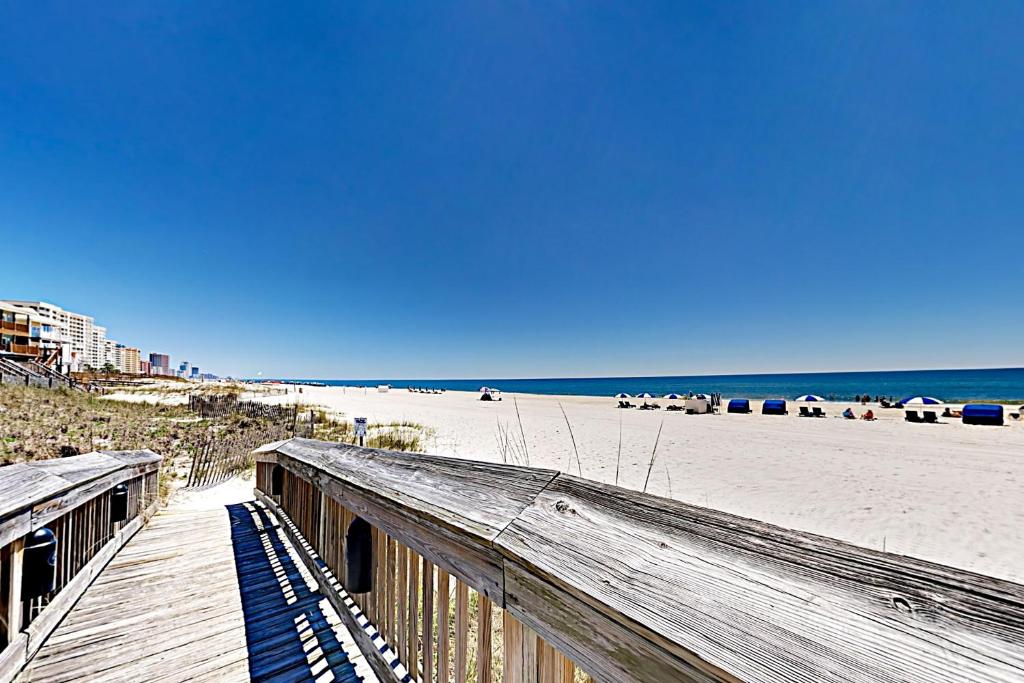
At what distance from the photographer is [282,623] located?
2.61 metres

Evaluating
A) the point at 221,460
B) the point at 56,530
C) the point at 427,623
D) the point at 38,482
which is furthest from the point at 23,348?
the point at 427,623

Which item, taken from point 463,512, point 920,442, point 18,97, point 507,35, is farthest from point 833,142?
point 18,97

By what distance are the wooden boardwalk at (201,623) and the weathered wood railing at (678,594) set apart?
1580mm

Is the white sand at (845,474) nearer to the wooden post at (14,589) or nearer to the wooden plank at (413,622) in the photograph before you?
the wooden plank at (413,622)

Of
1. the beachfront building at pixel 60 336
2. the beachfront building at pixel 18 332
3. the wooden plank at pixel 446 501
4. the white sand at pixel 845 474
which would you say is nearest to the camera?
the wooden plank at pixel 446 501

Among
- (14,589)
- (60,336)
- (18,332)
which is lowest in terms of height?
(14,589)

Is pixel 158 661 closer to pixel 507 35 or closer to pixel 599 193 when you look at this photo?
pixel 507 35

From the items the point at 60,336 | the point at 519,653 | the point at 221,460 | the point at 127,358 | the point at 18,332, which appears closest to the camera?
the point at 519,653

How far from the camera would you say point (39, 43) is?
934 cm

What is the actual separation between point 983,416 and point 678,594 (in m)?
25.7

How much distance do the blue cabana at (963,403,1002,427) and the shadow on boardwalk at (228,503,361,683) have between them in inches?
995

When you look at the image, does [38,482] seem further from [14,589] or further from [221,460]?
[221,460]

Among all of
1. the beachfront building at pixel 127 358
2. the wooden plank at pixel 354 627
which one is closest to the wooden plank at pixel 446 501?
the wooden plank at pixel 354 627

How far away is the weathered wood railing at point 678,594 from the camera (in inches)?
18.4
